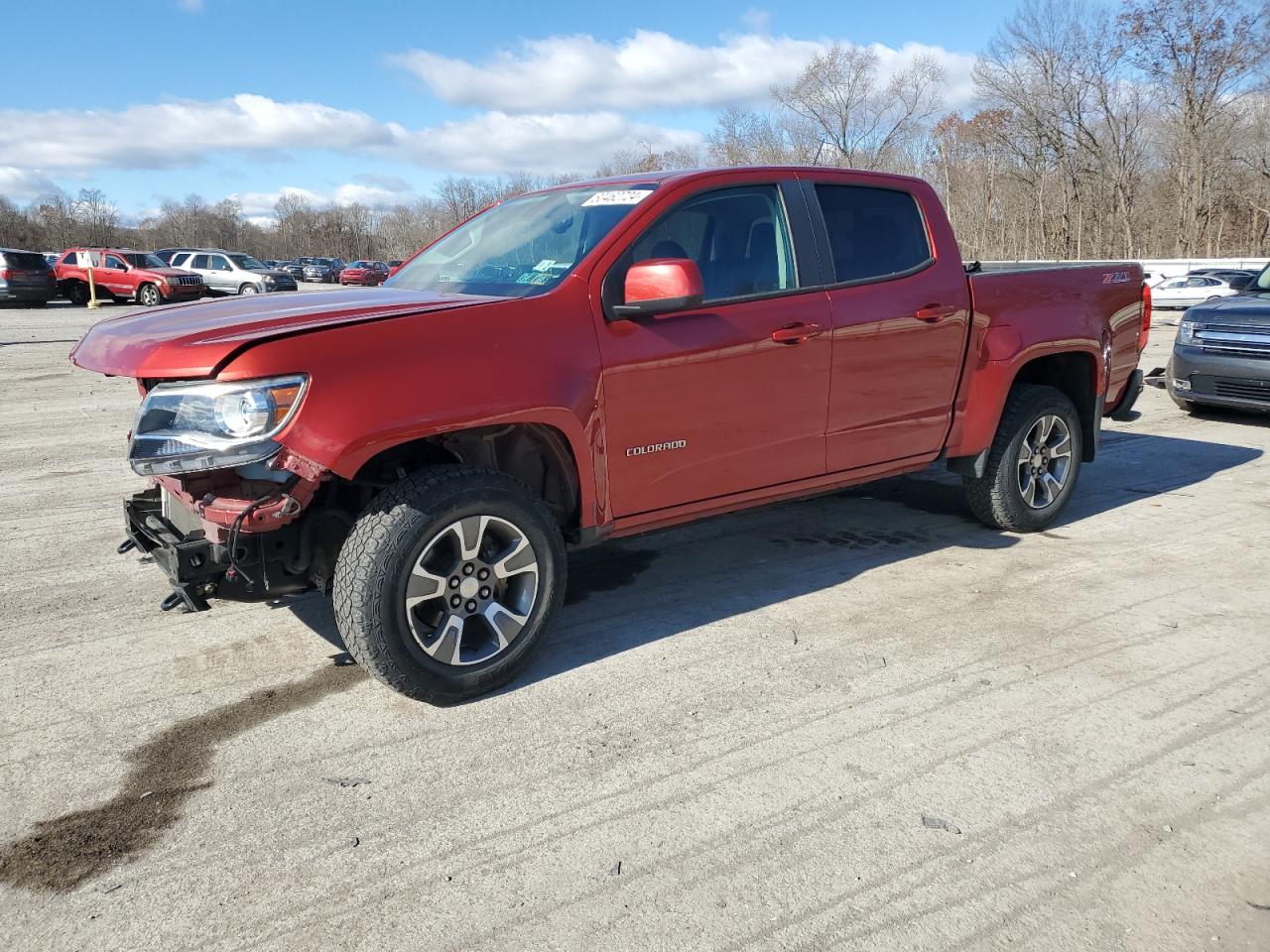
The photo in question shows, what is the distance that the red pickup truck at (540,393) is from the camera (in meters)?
3.14

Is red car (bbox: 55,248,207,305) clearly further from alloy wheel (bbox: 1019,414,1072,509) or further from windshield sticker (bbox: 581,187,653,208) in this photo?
alloy wheel (bbox: 1019,414,1072,509)

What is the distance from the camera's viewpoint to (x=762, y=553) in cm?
522

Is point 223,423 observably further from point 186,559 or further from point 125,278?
point 125,278

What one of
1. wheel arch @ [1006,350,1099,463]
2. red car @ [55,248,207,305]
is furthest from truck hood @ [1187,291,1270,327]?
red car @ [55,248,207,305]

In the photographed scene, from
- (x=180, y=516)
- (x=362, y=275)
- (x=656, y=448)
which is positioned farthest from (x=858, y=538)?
(x=362, y=275)

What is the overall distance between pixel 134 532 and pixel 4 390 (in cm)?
932

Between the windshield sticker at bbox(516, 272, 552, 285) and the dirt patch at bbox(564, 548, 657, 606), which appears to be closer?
the windshield sticker at bbox(516, 272, 552, 285)

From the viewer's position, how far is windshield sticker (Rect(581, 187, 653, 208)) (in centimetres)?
402

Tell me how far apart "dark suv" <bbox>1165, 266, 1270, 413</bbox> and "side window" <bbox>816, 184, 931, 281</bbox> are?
5401 millimetres

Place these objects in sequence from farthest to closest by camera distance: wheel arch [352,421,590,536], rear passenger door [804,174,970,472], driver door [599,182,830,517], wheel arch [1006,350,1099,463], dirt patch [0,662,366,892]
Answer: wheel arch [1006,350,1099,463], rear passenger door [804,174,970,472], driver door [599,182,830,517], wheel arch [352,421,590,536], dirt patch [0,662,366,892]

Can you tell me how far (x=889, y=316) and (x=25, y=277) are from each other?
30639mm

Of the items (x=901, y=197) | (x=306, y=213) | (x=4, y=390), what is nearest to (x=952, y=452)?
(x=901, y=197)

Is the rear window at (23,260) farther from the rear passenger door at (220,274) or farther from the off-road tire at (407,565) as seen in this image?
the off-road tire at (407,565)

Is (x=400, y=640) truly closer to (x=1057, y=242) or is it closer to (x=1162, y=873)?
(x=1162, y=873)
